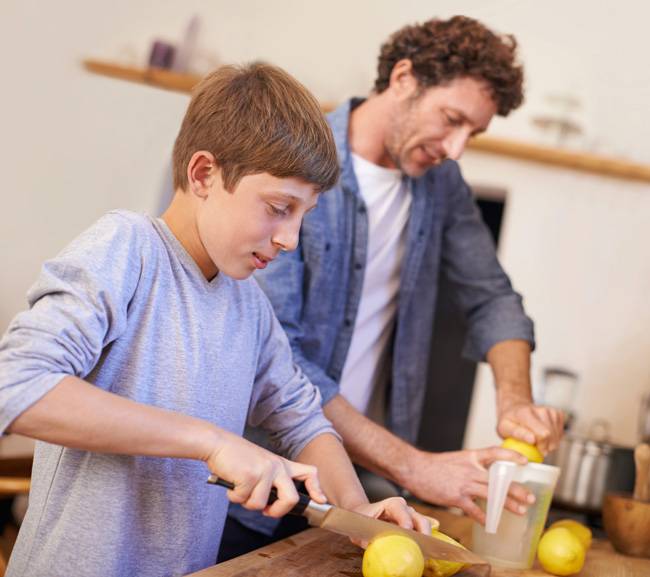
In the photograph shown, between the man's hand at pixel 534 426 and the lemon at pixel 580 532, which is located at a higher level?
A: the man's hand at pixel 534 426

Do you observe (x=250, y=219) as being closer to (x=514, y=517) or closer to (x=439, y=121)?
(x=514, y=517)

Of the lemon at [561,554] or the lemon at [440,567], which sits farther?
the lemon at [561,554]

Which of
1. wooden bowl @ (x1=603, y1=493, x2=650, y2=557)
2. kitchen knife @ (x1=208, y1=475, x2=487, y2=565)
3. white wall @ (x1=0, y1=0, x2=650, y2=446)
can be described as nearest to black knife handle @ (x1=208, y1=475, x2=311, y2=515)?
kitchen knife @ (x1=208, y1=475, x2=487, y2=565)

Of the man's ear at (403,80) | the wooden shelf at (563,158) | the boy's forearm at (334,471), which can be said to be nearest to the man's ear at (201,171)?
the boy's forearm at (334,471)

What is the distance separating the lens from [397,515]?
106 cm

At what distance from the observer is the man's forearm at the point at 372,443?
1412 mm

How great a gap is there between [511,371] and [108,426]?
3.16 ft

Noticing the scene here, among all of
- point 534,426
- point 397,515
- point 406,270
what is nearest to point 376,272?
point 406,270

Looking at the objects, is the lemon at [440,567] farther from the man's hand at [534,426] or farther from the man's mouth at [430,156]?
the man's mouth at [430,156]

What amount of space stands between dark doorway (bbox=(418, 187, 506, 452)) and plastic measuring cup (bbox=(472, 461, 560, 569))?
8.16 feet

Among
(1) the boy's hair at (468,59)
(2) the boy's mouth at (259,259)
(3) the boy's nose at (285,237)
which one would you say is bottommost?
(2) the boy's mouth at (259,259)

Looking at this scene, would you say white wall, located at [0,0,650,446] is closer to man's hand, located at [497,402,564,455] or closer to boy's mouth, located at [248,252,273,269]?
man's hand, located at [497,402,564,455]

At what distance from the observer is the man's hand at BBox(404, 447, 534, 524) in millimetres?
1301

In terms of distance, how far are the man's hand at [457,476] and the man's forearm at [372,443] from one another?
0.01 metres
